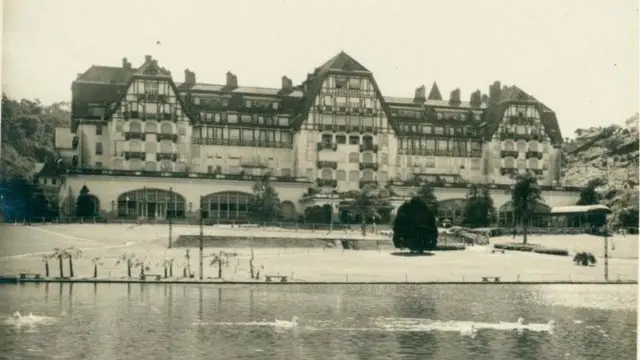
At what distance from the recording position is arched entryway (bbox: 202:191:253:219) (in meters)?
20.2

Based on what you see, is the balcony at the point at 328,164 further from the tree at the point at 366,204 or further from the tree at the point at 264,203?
the tree at the point at 264,203

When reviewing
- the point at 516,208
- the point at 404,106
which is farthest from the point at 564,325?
the point at 404,106

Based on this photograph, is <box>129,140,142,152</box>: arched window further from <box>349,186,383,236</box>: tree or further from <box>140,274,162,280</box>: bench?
<box>349,186,383,236</box>: tree

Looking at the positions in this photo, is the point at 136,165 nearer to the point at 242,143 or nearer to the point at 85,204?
the point at 85,204

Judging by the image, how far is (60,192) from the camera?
1730 centimetres

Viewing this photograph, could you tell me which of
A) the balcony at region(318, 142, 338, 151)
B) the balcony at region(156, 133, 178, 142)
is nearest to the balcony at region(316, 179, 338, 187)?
the balcony at region(318, 142, 338, 151)

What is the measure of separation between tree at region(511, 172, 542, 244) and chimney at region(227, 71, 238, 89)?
277 inches

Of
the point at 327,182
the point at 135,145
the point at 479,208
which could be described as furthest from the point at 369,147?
the point at 135,145

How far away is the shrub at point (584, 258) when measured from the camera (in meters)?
19.5

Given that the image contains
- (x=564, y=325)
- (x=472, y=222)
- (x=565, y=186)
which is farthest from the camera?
(x=472, y=222)

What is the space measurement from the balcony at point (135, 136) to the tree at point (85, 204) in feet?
10.8

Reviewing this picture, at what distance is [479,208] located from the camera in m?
22.0

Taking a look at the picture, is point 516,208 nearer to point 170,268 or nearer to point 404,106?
point 404,106

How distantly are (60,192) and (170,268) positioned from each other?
280 cm
